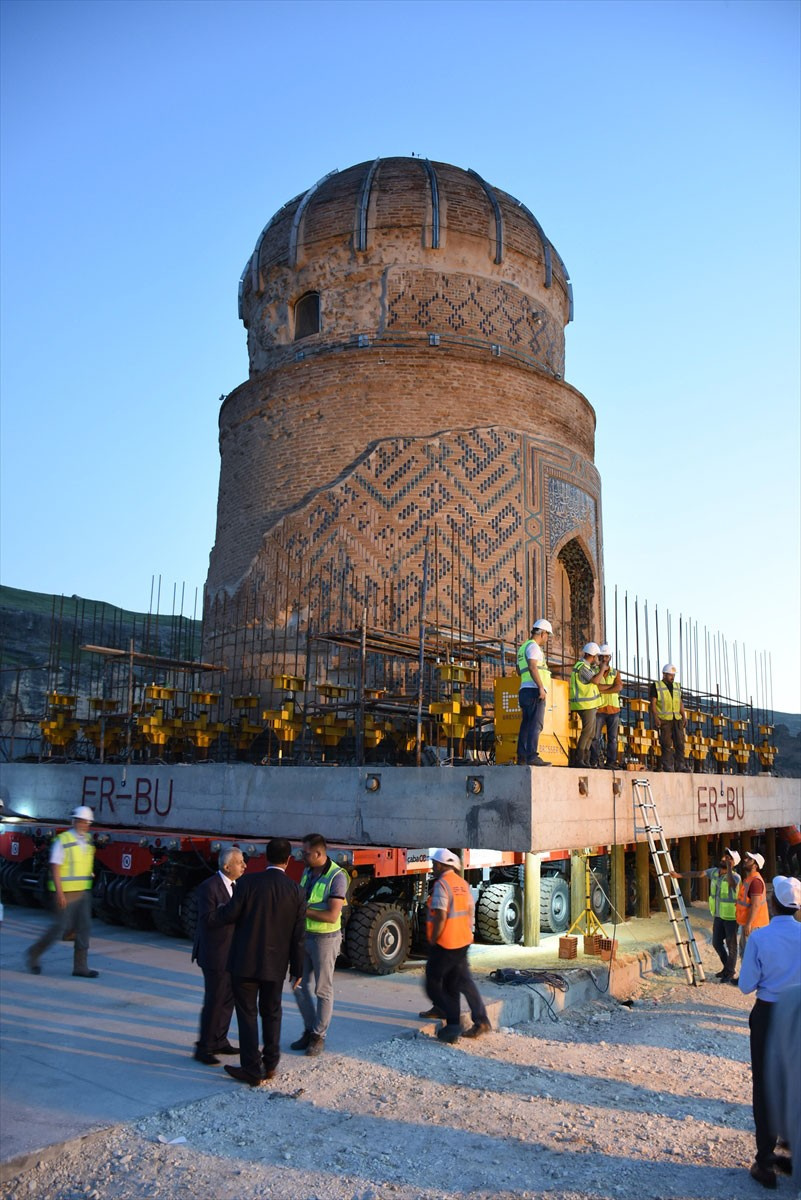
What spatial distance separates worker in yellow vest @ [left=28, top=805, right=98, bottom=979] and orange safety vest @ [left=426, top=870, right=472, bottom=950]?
365 centimetres

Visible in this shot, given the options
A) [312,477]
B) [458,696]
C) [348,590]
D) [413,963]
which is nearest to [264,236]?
[312,477]

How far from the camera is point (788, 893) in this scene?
534 cm

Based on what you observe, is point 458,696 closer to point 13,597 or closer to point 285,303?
point 285,303

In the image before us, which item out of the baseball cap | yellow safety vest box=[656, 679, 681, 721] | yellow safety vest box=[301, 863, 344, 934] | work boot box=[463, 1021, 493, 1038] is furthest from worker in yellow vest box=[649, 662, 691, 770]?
the baseball cap

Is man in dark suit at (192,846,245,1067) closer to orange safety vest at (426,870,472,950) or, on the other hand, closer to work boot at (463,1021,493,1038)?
orange safety vest at (426,870,472,950)

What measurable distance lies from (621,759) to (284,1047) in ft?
32.1

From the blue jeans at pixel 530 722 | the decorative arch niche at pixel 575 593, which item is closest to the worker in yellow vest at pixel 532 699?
the blue jeans at pixel 530 722

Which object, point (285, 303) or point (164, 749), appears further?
point (285, 303)

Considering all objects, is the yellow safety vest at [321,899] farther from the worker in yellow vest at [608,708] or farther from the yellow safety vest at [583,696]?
the worker in yellow vest at [608,708]

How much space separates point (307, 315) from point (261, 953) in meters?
17.3

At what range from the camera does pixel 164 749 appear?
675 inches

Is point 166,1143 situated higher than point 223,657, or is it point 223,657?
point 223,657

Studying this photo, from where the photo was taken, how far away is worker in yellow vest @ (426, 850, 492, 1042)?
7.17m

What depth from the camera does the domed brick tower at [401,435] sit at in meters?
17.5
